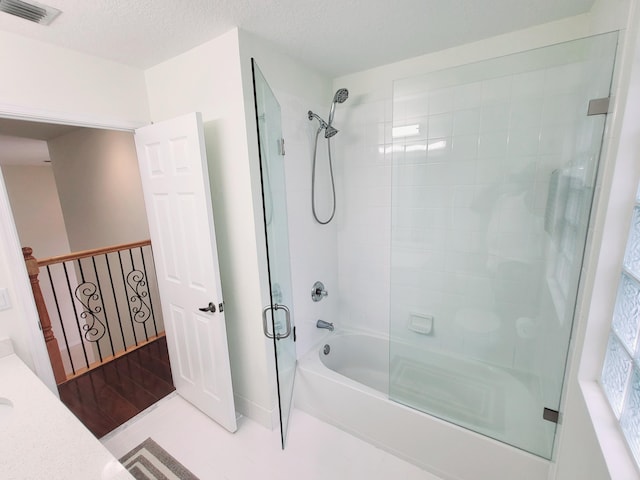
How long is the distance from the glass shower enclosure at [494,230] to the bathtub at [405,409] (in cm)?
2

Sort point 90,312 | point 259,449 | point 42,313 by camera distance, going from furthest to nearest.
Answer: point 90,312, point 42,313, point 259,449

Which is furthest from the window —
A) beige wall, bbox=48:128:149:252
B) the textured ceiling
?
beige wall, bbox=48:128:149:252

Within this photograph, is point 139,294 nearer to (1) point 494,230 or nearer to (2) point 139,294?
(2) point 139,294

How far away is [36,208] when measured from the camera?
5.09 metres

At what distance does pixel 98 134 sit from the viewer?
3.21 m

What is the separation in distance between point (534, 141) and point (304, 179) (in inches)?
56.8

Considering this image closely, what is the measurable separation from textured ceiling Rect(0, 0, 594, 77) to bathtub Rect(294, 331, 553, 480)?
82.4 inches

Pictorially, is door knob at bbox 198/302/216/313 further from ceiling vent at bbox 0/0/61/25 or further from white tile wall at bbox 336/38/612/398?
ceiling vent at bbox 0/0/61/25

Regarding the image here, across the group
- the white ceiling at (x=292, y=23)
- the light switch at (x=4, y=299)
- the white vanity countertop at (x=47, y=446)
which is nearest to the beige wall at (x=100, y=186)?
the white ceiling at (x=292, y=23)

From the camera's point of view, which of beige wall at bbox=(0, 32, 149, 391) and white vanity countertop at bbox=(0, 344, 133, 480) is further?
beige wall at bbox=(0, 32, 149, 391)

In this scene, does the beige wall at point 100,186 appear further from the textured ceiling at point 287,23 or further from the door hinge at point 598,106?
the door hinge at point 598,106

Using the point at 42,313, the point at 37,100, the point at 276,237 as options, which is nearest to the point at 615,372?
the point at 276,237

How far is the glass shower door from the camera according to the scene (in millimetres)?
1441

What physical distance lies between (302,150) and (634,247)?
173cm
